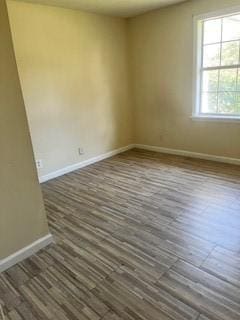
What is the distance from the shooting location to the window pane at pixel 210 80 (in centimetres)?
387

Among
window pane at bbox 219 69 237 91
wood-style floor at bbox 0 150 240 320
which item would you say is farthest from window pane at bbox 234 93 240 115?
wood-style floor at bbox 0 150 240 320

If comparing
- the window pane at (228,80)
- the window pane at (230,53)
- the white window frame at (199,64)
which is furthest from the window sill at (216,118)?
the window pane at (230,53)

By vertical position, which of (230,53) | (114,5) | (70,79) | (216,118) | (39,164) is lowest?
(39,164)

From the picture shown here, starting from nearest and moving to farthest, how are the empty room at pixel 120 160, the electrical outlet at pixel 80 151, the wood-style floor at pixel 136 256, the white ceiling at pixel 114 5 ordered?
the wood-style floor at pixel 136 256 < the empty room at pixel 120 160 < the white ceiling at pixel 114 5 < the electrical outlet at pixel 80 151

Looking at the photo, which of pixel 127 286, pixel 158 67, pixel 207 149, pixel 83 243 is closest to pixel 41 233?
pixel 83 243

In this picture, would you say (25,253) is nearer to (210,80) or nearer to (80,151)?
(80,151)

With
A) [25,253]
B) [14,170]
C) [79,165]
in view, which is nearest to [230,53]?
[79,165]

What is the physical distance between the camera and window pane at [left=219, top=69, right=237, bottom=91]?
3.68 metres

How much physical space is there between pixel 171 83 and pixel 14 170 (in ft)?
10.6

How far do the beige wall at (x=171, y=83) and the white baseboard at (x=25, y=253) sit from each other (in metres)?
3.01

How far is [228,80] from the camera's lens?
12.3 feet

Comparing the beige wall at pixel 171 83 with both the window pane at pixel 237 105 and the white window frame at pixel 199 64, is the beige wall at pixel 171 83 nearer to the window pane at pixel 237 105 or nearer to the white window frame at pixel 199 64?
the white window frame at pixel 199 64

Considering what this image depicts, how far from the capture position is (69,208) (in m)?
2.92

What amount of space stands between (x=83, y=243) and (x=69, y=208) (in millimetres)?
726
